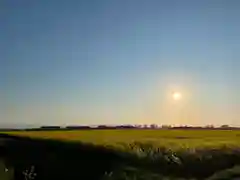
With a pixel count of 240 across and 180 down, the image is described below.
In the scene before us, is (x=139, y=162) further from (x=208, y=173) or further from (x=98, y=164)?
(x=208, y=173)

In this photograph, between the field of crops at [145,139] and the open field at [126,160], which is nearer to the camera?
the open field at [126,160]

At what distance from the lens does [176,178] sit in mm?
16031

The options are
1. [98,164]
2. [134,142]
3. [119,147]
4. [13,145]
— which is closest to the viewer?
[98,164]

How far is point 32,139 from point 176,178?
30.8 ft

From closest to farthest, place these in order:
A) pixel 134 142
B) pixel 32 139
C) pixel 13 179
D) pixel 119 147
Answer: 1. pixel 13 179
2. pixel 119 147
3. pixel 134 142
4. pixel 32 139

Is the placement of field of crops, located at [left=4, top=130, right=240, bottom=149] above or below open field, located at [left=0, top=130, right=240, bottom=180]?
above

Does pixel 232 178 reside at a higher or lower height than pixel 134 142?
lower

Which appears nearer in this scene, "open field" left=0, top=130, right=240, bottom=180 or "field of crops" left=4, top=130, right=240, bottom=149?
"open field" left=0, top=130, right=240, bottom=180

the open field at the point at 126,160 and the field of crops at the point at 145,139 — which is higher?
the field of crops at the point at 145,139

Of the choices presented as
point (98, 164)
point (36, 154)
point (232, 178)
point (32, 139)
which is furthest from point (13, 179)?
point (32, 139)

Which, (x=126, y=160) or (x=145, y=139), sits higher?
(x=145, y=139)

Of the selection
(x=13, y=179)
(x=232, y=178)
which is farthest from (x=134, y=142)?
(x=13, y=179)

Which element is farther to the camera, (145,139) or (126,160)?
(145,139)

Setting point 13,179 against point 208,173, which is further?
point 208,173
